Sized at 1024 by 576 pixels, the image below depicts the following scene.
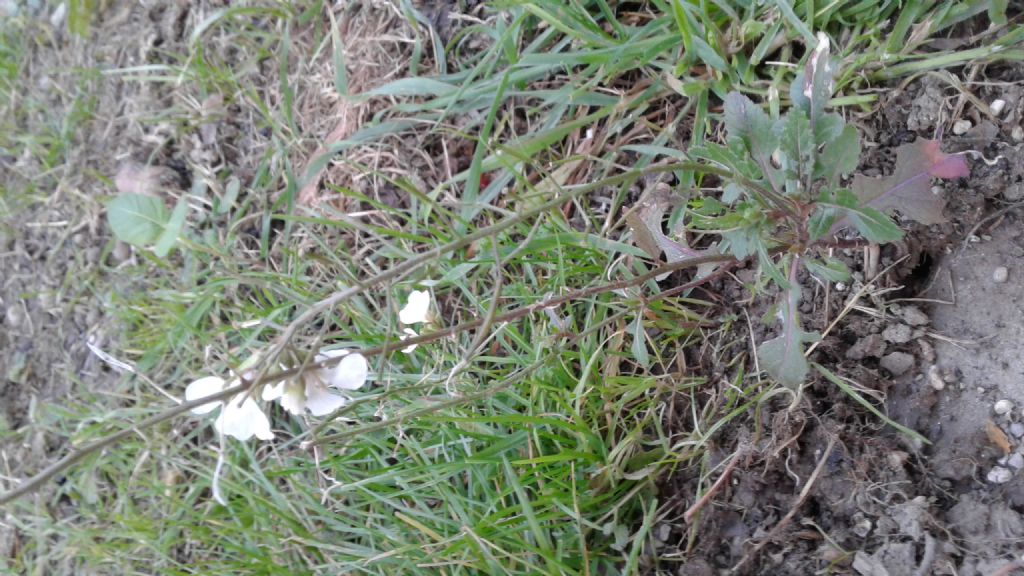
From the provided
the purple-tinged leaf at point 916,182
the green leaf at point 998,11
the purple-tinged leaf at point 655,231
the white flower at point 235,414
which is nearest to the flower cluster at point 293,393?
the white flower at point 235,414

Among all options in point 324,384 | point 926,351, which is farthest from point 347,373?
point 926,351

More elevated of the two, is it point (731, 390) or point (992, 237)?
point (992, 237)

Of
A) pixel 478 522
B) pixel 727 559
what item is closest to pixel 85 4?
pixel 478 522

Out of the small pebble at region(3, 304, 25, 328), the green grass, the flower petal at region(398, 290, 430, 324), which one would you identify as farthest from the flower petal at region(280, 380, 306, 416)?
the small pebble at region(3, 304, 25, 328)

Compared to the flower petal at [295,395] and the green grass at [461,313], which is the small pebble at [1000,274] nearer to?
the green grass at [461,313]

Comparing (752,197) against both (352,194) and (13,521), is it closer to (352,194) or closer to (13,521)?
(352,194)
